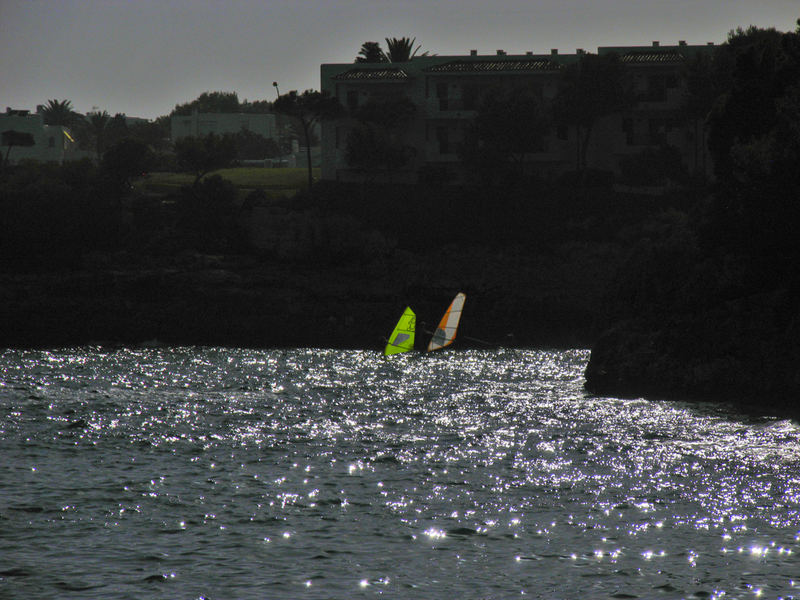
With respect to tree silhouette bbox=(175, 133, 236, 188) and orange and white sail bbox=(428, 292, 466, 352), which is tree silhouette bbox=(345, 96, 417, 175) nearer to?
tree silhouette bbox=(175, 133, 236, 188)

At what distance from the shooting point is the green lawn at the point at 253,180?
9599cm

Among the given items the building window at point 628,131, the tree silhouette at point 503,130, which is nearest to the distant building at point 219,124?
the tree silhouette at point 503,130

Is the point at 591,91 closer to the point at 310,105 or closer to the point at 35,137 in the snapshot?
the point at 310,105

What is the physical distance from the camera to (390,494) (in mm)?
22500

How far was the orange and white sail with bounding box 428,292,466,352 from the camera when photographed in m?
55.0

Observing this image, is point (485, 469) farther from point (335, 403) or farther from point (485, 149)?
point (485, 149)

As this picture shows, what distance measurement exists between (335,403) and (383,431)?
5.85 meters

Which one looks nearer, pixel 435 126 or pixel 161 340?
pixel 161 340

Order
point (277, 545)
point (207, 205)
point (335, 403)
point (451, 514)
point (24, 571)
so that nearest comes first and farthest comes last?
point (24, 571), point (277, 545), point (451, 514), point (335, 403), point (207, 205)

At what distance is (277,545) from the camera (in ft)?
61.1

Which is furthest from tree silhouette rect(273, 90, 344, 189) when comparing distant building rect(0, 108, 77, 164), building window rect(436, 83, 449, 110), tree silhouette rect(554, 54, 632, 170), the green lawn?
distant building rect(0, 108, 77, 164)

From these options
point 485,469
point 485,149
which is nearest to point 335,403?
point 485,469

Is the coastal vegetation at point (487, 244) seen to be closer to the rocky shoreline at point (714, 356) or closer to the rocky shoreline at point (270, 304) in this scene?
the rocky shoreline at point (714, 356)

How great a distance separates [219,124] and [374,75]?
244 ft
